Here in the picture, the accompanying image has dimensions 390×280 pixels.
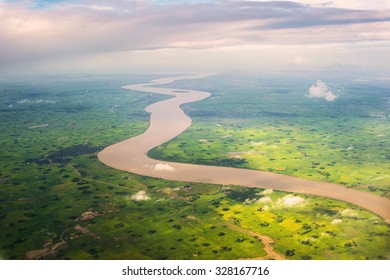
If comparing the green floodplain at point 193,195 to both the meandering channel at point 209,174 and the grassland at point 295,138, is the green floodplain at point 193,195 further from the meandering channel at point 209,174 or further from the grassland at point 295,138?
Answer: the meandering channel at point 209,174

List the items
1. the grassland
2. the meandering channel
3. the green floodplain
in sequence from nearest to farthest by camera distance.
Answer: the green floodplain → the meandering channel → the grassland

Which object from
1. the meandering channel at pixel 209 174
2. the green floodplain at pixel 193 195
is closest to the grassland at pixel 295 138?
the green floodplain at pixel 193 195

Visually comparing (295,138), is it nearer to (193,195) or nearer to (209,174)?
(209,174)

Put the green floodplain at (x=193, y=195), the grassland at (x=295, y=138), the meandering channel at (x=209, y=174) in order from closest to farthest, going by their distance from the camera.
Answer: the green floodplain at (x=193, y=195), the meandering channel at (x=209, y=174), the grassland at (x=295, y=138)

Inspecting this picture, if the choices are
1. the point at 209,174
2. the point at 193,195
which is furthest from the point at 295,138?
the point at 193,195

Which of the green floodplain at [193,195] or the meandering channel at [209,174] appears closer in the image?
the green floodplain at [193,195]

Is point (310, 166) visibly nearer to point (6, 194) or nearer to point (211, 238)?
point (211, 238)

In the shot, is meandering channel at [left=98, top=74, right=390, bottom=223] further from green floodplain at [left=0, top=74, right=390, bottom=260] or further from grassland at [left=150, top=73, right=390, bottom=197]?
grassland at [left=150, top=73, right=390, bottom=197]

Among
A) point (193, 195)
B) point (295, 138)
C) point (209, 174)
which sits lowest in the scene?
point (295, 138)

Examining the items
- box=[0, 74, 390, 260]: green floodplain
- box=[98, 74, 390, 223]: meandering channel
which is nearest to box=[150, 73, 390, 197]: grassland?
box=[0, 74, 390, 260]: green floodplain

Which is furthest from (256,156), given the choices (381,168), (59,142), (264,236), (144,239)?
(59,142)
